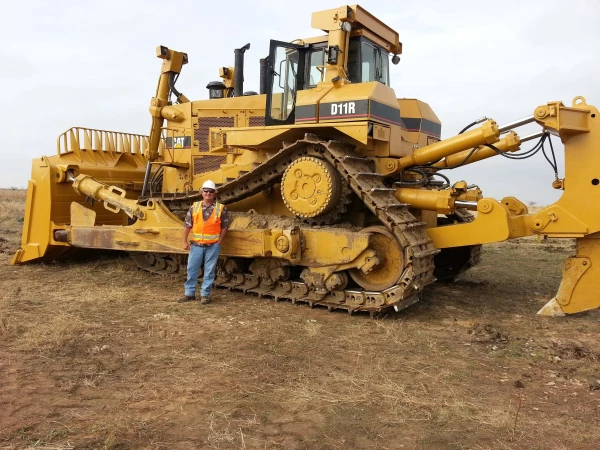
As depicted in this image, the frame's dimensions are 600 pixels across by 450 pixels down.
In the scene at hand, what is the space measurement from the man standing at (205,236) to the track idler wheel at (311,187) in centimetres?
98

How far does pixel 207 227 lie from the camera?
7.13m

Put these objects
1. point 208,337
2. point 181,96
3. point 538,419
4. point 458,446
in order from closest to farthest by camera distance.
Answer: point 458,446 → point 538,419 → point 208,337 → point 181,96

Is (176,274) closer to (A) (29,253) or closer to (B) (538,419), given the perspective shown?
(A) (29,253)

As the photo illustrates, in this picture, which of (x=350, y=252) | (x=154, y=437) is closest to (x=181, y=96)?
(x=350, y=252)

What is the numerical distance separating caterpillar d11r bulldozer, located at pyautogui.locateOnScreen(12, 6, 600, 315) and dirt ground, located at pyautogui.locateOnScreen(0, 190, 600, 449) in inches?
23.2

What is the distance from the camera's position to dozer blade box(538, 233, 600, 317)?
20.5 feet

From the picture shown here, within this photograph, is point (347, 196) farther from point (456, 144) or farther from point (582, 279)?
point (582, 279)

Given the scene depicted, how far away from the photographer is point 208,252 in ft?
23.8

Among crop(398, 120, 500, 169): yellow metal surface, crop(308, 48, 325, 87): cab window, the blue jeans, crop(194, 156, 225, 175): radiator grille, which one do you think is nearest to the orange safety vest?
the blue jeans

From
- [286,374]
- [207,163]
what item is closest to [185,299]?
→ [286,374]

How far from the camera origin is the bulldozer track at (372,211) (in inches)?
244

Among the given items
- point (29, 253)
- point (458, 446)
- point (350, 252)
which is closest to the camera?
point (458, 446)

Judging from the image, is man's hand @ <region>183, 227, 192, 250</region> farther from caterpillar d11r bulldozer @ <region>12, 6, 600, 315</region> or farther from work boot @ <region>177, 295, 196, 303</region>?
work boot @ <region>177, 295, 196, 303</region>

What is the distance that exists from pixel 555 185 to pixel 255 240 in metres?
3.94
